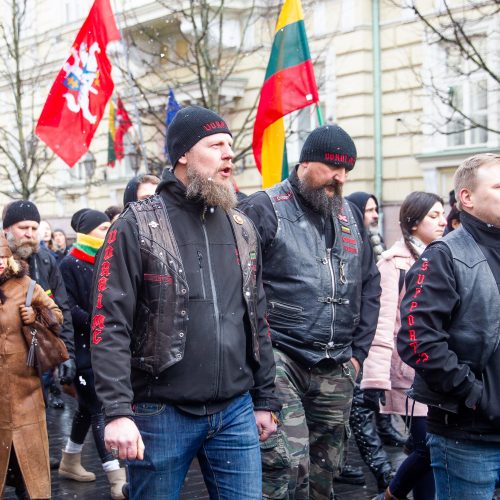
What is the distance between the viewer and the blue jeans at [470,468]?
3676 mm

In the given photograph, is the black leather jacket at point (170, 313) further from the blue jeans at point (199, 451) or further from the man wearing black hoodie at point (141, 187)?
the man wearing black hoodie at point (141, 187)

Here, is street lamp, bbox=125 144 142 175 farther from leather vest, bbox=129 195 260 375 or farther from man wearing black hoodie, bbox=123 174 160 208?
leather vest, bbox=129 195 260 375

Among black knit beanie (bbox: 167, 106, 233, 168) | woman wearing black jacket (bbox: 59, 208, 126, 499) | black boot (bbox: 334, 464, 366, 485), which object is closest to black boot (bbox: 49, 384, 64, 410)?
woman wearing black jacket (bbox: 59, 208, 126, 499)

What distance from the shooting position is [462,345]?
12.1 feet

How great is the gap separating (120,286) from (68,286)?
348 centimetres

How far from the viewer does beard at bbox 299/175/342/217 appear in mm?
4766

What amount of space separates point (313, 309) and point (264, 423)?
839 mm

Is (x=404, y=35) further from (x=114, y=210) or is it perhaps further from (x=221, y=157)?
(x=221, y=157)

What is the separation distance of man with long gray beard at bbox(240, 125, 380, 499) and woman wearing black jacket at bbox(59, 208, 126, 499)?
2.17 metres

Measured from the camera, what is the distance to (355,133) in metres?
16.8

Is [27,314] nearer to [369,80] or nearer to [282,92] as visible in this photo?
[282,92]

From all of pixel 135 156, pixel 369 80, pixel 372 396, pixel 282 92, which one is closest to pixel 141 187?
pixel 372 396

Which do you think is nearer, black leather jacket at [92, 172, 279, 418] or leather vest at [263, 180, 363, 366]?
black leather jacket at [92, 172, 279, 418]

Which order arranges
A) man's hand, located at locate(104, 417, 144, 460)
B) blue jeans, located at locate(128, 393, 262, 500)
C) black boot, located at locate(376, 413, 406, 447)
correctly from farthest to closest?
black boot, located at locate(376, 413, 406, 447), blue jeans, located at locate(128, 393, 262, 500), man's hand, located at locate(104, 417, 144, 460)
